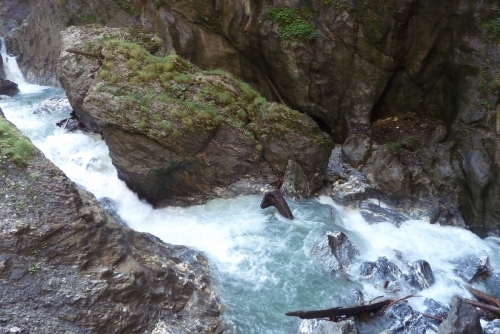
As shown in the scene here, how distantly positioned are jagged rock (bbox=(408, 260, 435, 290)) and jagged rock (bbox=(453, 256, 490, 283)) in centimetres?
75

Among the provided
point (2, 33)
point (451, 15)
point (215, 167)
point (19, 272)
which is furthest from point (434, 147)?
point (2, 33)

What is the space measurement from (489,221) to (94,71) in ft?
37.9

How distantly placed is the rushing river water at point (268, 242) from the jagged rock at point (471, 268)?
0.19 meters

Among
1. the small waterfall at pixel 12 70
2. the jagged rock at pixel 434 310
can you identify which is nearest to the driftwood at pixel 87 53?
the jagged rock at pixel 434 310

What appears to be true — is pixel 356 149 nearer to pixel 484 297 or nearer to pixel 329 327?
pixel 484 297

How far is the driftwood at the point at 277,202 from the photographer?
987 cm

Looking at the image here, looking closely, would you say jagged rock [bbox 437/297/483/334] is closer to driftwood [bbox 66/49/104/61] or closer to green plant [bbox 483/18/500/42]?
green plant [bbox 483/18/500/42]

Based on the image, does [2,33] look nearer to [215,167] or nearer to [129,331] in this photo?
[215,167]

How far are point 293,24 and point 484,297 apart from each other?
8.94 meters

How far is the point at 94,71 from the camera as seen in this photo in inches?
472

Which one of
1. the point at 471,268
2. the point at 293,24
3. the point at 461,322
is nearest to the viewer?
the point at 461,322

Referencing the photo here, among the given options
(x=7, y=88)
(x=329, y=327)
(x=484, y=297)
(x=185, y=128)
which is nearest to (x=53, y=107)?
(x=7, y=88)

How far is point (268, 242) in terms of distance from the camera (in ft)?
29.0

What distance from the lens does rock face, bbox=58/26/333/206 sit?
1023 centimetres
